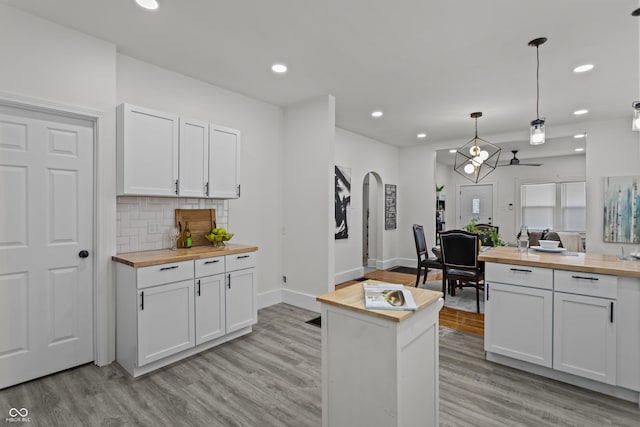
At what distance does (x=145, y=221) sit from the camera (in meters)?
3.09

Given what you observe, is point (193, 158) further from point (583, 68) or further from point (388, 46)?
point (583, 68)

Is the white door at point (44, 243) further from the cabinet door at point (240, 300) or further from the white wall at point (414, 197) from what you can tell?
the white wall at point (414, 197)

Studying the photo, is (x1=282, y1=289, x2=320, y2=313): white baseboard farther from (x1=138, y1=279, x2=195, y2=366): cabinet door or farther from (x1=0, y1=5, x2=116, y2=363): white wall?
(x1=0, y1=5, x2=116, y2=363): white wall

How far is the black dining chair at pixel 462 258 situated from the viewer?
4.15 m

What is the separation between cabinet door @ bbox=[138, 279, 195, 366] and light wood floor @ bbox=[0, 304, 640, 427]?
0.18m

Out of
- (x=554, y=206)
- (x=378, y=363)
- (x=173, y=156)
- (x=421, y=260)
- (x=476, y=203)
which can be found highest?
(x=173, y=156)

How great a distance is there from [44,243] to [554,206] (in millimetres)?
10081

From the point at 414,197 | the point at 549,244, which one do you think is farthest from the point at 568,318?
the point at 414,197

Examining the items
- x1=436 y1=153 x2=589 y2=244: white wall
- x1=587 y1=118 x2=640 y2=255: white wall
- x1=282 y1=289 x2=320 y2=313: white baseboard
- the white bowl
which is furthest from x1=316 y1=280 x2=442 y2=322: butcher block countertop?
x1=436 y1=153 x2=589 y2=244: white wall

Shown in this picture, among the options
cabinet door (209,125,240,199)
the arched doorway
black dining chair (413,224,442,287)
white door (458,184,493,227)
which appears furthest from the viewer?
white door (458,184,493,227)

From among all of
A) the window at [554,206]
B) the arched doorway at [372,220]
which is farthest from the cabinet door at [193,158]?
the window at [554,206]

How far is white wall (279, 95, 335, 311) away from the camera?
13.2 feet

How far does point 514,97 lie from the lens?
409cm

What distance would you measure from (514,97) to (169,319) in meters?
4.80
